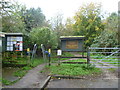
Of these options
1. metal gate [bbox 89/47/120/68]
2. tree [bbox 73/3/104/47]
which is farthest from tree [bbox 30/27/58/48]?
tree [bbox 73/3/104/47]

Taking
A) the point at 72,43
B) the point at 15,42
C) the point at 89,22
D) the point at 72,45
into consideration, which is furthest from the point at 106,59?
the point at 89,22

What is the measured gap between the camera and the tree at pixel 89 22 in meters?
25.0

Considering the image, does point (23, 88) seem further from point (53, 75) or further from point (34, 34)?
point (34, 34)

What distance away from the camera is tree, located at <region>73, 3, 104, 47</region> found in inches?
986

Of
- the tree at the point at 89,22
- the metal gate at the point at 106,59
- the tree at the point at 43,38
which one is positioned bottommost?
the metal gate at the point at 106,59

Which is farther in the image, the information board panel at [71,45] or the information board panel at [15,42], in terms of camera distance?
the information board panel at [71,45]

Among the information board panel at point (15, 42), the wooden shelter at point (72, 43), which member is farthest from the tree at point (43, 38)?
the information board panel at point (15, 42)

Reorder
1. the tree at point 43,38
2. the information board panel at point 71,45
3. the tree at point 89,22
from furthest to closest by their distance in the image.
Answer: the tree at point 89,22 → the information board panel at point 71,45 → the tree at point 43,38

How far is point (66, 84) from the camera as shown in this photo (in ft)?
19.6

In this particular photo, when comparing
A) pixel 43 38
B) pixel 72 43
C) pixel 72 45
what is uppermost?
pixel 43 38

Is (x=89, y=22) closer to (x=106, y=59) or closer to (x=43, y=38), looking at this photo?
(x=43, y=38)

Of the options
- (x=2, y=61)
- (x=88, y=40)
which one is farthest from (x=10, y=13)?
(x=88, y=40)

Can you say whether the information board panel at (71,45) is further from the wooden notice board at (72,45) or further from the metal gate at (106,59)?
the metal gate at (106,59)

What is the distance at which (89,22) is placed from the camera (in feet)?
84.3
